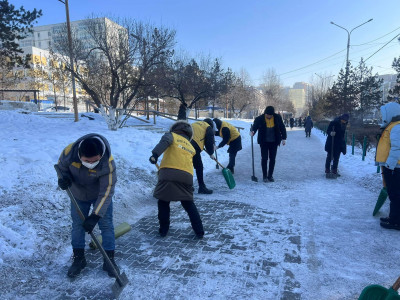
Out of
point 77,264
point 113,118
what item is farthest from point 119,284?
point 113,118

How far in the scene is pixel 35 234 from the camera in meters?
3.40

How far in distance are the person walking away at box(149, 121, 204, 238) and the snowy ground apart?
0.31 m

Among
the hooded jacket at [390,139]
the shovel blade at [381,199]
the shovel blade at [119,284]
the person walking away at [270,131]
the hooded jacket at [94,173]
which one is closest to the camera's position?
the shovel blade at [119,284]

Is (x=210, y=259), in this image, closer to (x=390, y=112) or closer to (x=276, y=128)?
(x=390, y=112)

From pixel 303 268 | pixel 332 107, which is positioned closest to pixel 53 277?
pixel 303 268

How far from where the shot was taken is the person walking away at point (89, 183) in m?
2.73

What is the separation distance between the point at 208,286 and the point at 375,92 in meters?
33.0

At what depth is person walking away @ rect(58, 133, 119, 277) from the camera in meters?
2.73

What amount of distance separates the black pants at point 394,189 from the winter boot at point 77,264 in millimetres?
4021

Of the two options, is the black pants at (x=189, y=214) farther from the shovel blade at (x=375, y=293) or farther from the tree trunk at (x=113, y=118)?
the tree trunk at (x=113, y=118)

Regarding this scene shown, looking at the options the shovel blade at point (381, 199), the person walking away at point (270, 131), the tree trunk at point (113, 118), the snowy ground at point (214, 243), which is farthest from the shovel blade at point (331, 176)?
the tree trunk at point (113, 118)

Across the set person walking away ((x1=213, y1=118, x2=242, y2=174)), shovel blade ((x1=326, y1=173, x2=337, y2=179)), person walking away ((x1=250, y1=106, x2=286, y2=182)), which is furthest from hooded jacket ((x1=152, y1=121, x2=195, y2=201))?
shovel blade ((x1=326, y1=173, x2=337, y2=179))

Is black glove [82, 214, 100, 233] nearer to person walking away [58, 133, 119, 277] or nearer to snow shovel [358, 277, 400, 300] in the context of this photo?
person walking away [58, 133, 119, 277]

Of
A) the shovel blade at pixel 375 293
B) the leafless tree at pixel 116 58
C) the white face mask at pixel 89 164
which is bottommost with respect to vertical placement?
the shovel blade at pixel 375 293
